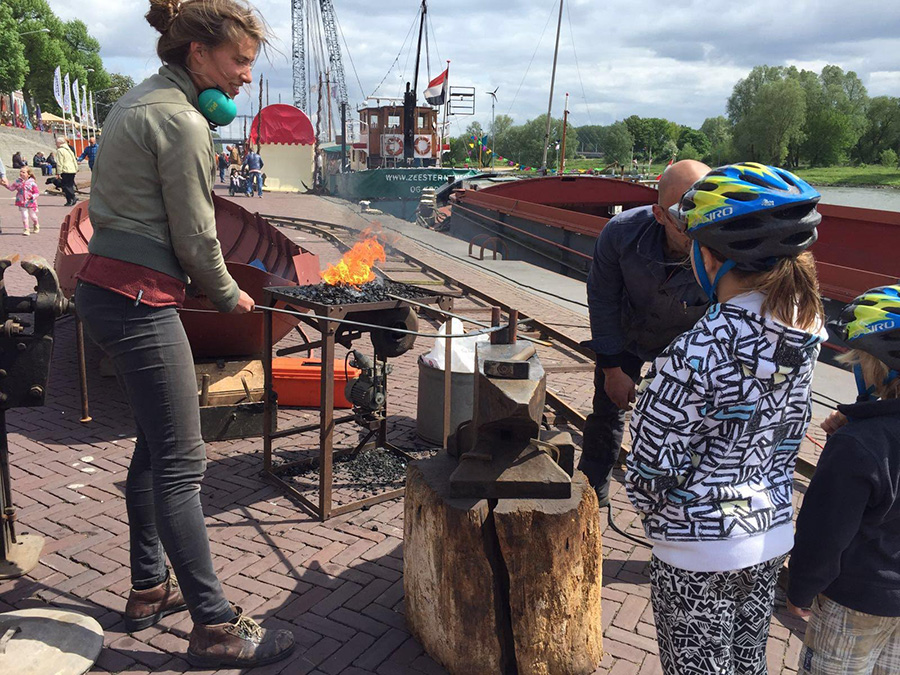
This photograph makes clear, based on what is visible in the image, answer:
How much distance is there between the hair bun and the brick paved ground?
241cm

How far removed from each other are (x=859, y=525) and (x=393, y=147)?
108 feet

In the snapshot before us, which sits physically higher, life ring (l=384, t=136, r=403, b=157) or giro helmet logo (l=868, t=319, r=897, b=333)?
life ring (l=384, t=136, r=403, b=157)

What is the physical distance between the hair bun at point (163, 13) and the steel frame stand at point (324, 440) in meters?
1.59

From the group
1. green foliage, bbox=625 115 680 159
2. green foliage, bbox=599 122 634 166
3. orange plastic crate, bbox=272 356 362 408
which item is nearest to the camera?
orange plastic crate, bbox=272 356 362 408

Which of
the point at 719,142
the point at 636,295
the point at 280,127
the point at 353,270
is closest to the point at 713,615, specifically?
the point at 636,295

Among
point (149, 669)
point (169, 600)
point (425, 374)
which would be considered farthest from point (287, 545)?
point (425, 374)

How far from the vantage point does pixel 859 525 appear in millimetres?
1832

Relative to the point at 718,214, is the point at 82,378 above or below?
below

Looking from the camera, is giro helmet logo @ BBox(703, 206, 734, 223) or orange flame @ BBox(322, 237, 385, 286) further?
orange flame @ BBox(322, 237, 385, 286)

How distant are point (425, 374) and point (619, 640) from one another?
96.3 inches

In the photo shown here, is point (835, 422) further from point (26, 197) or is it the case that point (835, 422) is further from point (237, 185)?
point (237, 185)

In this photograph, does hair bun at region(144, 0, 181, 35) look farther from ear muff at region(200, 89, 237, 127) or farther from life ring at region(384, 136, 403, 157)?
life ring at region(384, 136, 403, 157)

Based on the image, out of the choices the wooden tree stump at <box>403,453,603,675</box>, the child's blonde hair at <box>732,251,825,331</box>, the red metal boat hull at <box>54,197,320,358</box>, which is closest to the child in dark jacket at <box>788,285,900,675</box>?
the child's blonde hair at <box>732,251,825,331</box>

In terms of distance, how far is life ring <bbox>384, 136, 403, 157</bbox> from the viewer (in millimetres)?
33062
